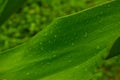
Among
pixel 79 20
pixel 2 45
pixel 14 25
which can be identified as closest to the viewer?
pixel 79 20

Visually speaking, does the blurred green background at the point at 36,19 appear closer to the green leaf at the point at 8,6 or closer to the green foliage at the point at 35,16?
the green foliage at the point at 35,16

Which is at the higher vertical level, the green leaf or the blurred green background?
the green leaf

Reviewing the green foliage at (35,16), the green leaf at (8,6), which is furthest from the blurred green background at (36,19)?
the green leaf at (8,6)

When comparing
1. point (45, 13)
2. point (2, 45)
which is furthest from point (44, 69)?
point (45, 13)

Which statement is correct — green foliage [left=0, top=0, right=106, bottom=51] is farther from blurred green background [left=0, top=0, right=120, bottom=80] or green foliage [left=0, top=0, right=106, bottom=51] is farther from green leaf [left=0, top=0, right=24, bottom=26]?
green leaf [left=0, top=0, right=24, bottom=26]

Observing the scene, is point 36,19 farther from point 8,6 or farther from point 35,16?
point 8,6

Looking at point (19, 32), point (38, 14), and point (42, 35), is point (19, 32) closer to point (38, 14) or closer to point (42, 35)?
point (38, 14)

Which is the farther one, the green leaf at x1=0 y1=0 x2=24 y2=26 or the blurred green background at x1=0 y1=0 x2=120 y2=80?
the blurred green background at x1=0 y1=0 x2=120 y2=80

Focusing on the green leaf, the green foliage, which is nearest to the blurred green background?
the green foliage
